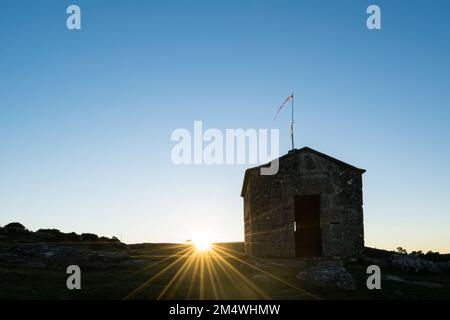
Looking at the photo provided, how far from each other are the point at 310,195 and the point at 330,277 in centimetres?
683

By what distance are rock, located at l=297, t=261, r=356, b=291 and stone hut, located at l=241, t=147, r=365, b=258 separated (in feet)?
15.9

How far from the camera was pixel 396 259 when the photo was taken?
20828 millimetres

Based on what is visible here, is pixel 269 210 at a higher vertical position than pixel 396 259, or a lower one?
higher

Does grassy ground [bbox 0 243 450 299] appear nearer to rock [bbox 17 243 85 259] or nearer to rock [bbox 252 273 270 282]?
rock [bbox 252 273 270 282]

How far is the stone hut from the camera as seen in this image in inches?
824

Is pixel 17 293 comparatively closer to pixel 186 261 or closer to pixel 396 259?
pixel 186 261

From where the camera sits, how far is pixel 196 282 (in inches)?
609

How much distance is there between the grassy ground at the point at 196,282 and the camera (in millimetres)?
13438

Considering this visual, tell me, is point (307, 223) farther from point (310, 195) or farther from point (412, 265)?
point (412, 265)

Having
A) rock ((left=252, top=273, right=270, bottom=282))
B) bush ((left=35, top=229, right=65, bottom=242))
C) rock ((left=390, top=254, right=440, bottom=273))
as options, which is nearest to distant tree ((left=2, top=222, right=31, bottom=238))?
bush ((left=35, top=229, right=65, bottom=242))

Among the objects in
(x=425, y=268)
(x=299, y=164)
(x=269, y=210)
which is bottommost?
(x=425, y=268)
